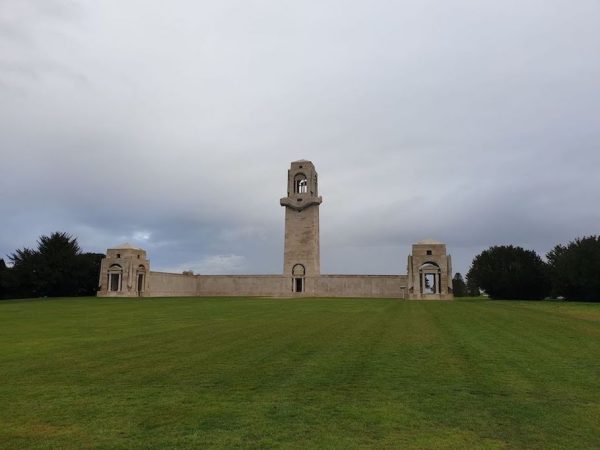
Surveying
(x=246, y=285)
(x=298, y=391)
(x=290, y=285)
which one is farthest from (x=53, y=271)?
(x=298, y=391)

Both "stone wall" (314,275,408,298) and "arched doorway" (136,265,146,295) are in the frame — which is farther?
"stone wall" (314,275,408,298)

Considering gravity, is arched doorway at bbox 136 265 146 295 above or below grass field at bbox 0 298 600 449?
above

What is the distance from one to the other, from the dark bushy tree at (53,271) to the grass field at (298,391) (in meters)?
45.8

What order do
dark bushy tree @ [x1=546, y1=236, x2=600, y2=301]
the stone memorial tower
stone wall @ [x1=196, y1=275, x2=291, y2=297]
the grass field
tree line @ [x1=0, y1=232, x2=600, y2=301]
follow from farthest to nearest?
stone wall @ [x1=196, y1=275, x2=291, y2=297] < the stone memorial tower < tree line @ [x1=0, y1=232, x2=600, y2=301] < dark bushy tree @ [x1=546, y1=236, x2=600, y2=301] < the grass field

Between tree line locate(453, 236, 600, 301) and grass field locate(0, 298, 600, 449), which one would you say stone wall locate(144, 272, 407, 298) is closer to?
tree line locate(453, 236, 600, 301)

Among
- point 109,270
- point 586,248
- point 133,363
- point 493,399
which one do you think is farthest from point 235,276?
point 493,399

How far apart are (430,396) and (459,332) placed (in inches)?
373

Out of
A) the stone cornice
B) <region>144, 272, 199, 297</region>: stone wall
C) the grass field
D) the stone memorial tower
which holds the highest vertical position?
the stone cornice

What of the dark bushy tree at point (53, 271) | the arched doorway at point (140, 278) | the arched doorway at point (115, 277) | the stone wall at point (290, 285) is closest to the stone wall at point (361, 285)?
the stone wall at point (290, 285)

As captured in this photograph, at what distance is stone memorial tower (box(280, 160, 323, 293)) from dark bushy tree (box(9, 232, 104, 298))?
2524 centimetres

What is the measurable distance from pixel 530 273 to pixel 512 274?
2.13m

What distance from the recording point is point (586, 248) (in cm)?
4966

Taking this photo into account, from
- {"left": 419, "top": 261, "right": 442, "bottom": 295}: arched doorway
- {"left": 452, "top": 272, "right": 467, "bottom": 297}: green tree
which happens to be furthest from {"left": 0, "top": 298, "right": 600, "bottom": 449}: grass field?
{"left": 452, "top": 272, "right": 467, "bottom": 297}: green tree

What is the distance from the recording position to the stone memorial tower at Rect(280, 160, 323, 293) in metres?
58.8
